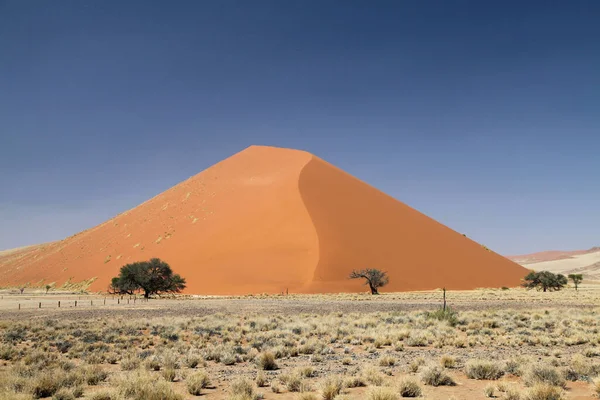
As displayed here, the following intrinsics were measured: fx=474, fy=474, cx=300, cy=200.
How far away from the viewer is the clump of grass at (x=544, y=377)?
9.09 metres

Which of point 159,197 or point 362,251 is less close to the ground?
point 159,197

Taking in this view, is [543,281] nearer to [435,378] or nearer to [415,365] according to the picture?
[415,365]

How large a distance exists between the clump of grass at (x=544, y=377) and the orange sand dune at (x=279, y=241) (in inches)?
1903

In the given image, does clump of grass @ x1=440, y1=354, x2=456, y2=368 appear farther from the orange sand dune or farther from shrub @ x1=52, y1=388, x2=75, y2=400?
the orange sand dune

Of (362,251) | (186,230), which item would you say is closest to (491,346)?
(362,251)

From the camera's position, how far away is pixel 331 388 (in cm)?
859

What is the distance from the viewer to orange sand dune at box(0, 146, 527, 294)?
62906mm

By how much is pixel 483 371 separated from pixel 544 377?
4.92ft

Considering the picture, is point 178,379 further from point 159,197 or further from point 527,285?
point 159,197

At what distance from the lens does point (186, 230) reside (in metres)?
76.8

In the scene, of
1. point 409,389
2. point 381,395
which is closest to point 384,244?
point 409,389

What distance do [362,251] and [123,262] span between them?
3657 centimetres

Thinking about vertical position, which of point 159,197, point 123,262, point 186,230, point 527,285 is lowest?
point 527,285

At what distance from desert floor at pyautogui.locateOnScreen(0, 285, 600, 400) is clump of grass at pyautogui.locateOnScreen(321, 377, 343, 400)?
21 mm
